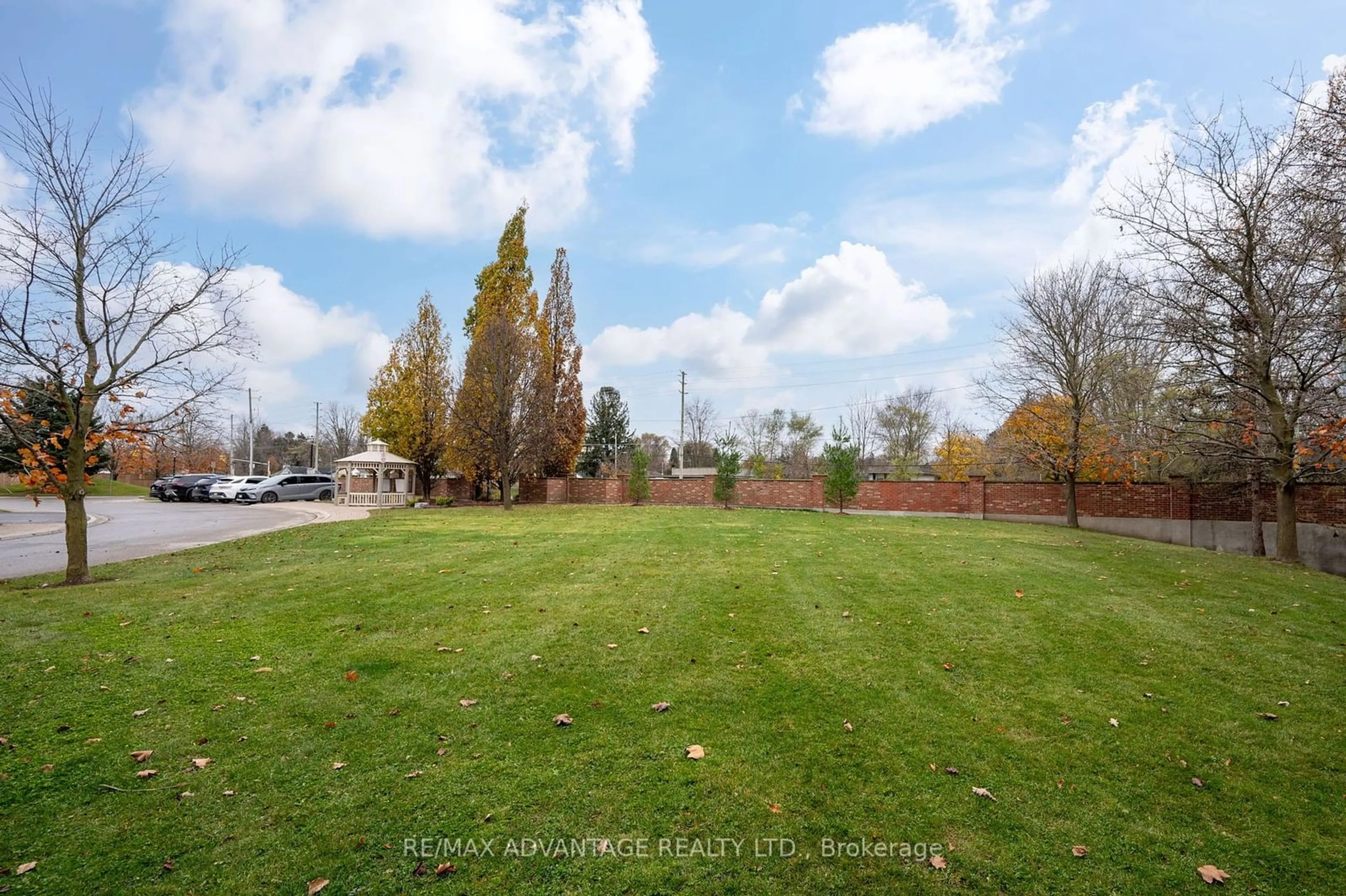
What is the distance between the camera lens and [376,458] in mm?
28141

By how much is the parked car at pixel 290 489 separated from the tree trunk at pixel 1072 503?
35.1 meters

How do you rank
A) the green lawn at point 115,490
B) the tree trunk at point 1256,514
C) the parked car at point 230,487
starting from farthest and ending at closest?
the green lawn at point 115,490 < the parked car at point 230,487 < the tree trunk at point 1256,514

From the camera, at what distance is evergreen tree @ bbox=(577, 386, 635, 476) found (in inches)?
1715

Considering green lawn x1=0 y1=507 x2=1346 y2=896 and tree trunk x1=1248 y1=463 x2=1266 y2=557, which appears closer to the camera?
green lawn x1=0 y1=507 x2=1346 y2=896

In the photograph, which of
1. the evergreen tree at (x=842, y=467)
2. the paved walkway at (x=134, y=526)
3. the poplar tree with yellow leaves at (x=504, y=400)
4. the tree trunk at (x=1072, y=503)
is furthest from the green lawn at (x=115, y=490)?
the tree trunk at (x=1072, y=503)

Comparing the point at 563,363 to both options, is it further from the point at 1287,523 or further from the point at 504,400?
the point at 1287,523

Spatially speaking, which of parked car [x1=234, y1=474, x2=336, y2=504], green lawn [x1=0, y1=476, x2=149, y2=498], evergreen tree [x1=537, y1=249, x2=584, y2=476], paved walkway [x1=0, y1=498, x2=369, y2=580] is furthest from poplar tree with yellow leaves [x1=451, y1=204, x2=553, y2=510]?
green lawn [x1=0, y1=476, x2=149, y2=498]

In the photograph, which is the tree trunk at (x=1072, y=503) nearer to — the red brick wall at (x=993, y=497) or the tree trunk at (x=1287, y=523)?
the red brick wall at (x=993, y=497)

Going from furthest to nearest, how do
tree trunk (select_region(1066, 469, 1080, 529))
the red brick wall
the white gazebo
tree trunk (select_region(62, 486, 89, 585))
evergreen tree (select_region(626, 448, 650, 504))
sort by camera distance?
the white gazebo, evergreen tree (select_region(626, 448, 650, 504)), tree trunk (select_region(1066, 469, 1080, 529)), the red brick wall, tree trunk (select_region(62, 486, 89, 585))

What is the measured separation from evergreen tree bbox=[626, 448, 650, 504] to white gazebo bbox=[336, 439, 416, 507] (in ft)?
35.8

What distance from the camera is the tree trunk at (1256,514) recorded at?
51.2 feet

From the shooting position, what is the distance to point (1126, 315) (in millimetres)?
17172

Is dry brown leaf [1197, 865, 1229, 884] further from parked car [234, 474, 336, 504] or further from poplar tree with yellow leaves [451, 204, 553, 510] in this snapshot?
parked car [234, 474, 336, 504]

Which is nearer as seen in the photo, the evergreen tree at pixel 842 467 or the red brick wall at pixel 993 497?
the red brick wall at pixel 993 497
